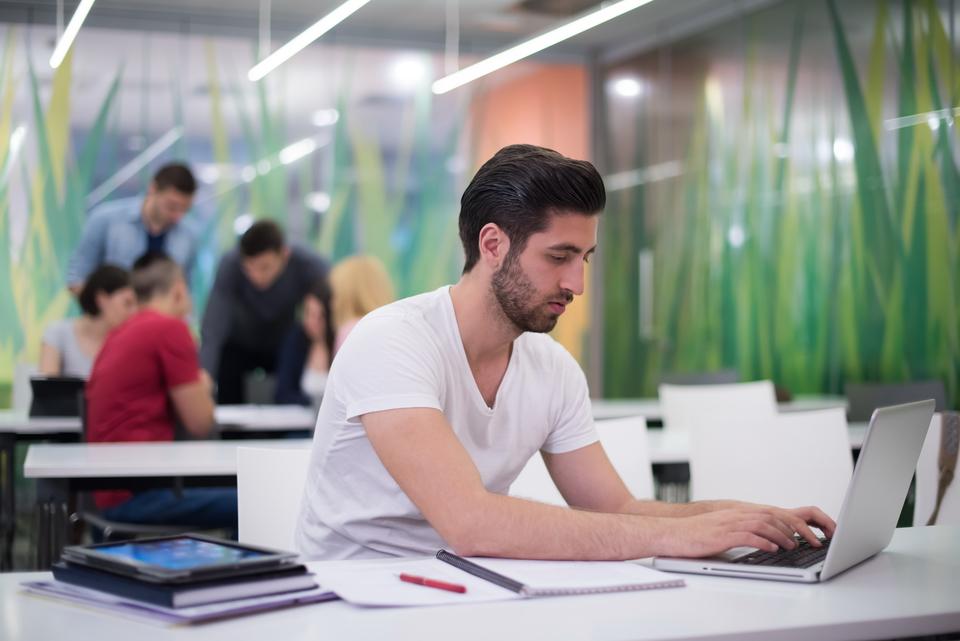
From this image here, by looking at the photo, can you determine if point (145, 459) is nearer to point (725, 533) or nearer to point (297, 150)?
point (725, 533)

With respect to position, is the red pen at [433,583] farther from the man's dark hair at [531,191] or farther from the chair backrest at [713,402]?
the chair backrest at [713,402]

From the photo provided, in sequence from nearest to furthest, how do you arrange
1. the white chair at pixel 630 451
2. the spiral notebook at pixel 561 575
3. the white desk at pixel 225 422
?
the spiral notebook at pixel 561 575 → the white chair at pixel 630 451 → the white desk at pixel 225 422

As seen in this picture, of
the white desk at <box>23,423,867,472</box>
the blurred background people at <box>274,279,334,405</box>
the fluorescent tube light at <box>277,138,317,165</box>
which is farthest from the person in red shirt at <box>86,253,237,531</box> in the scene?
the fluorescent tube light at <box>277,138,317,165</box>

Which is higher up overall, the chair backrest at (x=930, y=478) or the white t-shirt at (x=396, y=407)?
the white t-shirt at (x=396, y=407)

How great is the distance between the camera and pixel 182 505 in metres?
3.60

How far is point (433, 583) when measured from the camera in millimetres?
1543

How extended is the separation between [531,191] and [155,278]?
273 cm

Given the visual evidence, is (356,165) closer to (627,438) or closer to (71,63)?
(71,63)

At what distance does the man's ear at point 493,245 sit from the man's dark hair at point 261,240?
5.35 metres

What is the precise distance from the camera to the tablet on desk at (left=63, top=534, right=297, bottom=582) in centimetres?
140

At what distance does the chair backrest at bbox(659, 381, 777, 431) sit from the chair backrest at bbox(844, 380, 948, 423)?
1.88ft

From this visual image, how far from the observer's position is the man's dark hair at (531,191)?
197 cm

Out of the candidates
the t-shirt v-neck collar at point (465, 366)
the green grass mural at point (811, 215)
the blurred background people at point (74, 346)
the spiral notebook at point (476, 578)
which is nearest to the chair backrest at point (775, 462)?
the t-shirt v-neck collar at point (465, 366)

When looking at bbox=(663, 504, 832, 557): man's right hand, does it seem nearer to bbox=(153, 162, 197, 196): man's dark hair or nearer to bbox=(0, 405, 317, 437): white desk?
bbox=(0, 405, 317, 437): white desk
